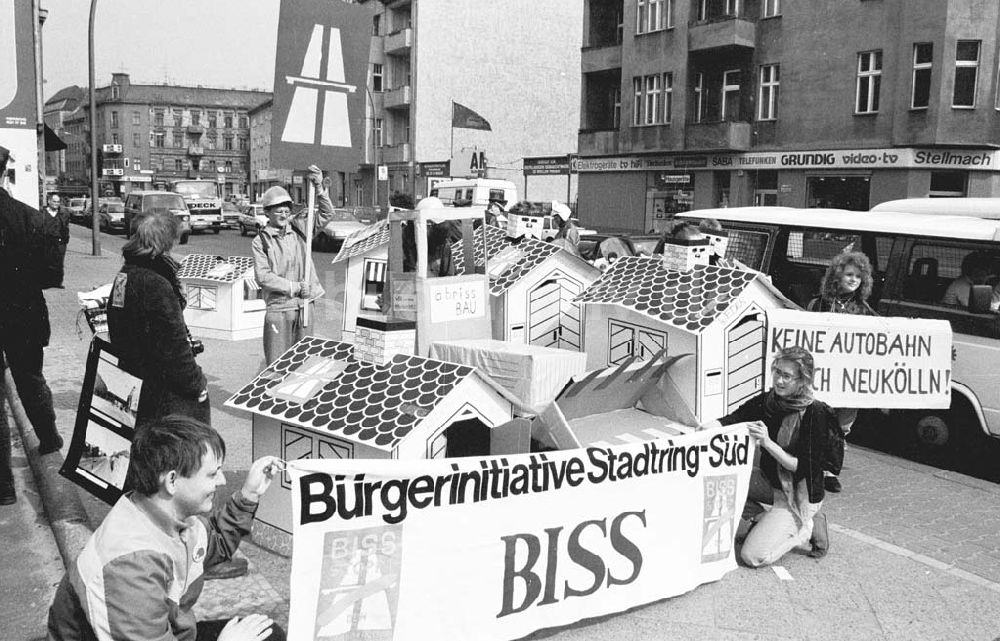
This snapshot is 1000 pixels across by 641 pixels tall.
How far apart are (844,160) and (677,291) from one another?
25.2 m

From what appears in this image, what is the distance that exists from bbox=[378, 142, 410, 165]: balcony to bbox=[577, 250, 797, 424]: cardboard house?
153 feet

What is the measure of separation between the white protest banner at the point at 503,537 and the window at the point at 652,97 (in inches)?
1296

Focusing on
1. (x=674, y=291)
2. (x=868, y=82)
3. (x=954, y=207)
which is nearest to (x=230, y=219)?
(x=868, y=82)

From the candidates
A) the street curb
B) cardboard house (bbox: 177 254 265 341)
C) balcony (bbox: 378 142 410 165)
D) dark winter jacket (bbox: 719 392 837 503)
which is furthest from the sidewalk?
balcony (bbox: 378 142 410 165)

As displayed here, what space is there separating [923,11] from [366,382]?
88.2 feet

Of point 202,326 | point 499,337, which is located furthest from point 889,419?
point 202,326

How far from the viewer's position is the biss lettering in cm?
371

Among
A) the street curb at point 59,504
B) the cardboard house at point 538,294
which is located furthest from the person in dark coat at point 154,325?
the cardboard house at point 538,294

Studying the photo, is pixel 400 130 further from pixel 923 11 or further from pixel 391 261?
pixel 391 261

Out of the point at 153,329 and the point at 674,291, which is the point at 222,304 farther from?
the point at 674,291

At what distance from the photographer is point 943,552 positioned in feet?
16.5

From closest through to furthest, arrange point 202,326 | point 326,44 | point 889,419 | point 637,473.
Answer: point 637,473
point 326,44
point 889,419
point 202,326

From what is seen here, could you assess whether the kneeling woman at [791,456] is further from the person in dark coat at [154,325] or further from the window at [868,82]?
the window at [868,82]

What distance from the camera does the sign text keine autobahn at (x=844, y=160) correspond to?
85.7 ft
